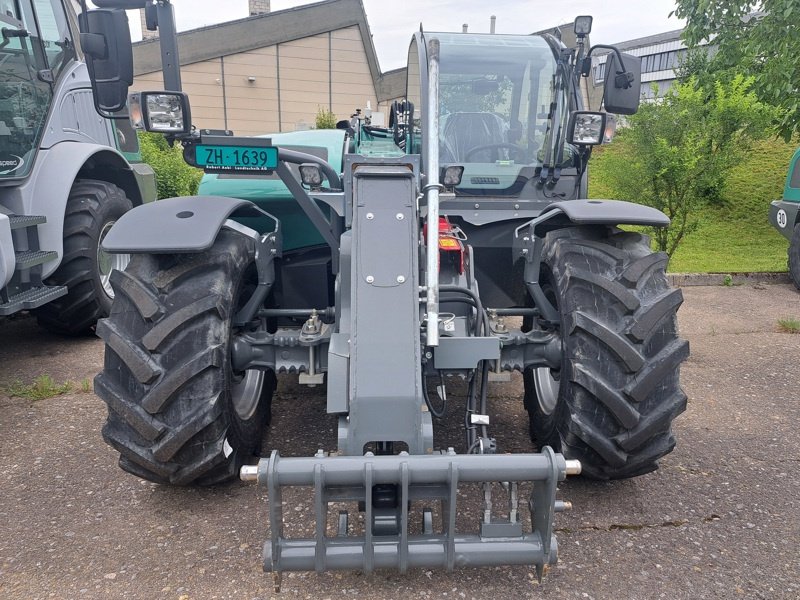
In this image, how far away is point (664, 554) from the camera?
2.44 metres

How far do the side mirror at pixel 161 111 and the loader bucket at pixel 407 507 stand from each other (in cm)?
146

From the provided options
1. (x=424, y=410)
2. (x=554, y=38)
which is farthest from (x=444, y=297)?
(x=554, y=38)

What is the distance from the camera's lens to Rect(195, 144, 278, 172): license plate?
2.64 m

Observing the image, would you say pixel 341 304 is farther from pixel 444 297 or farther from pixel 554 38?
pixel 554 38

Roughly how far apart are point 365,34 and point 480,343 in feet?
79.9

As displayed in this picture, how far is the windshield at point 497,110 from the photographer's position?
12.6 feet

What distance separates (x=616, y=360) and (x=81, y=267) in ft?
13.5

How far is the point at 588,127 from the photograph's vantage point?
135 inches

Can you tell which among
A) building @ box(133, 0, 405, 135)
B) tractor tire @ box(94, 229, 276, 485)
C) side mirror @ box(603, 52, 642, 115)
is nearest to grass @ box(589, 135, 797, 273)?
side mirror @ box(603, 52, 642, 115)

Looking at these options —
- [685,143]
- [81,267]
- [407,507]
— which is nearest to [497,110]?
[407,507]

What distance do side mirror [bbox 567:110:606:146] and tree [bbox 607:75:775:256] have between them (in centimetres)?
424

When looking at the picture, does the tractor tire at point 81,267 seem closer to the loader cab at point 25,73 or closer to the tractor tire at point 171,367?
the loader cab at point 25,73

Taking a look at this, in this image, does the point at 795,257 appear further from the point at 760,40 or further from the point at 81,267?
the point at 81,267

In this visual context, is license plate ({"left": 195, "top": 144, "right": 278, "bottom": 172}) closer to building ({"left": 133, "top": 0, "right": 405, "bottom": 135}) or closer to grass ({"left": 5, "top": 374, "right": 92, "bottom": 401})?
grass ({"left": 5, "top": 374, "right": 92, "bottom": 401})
